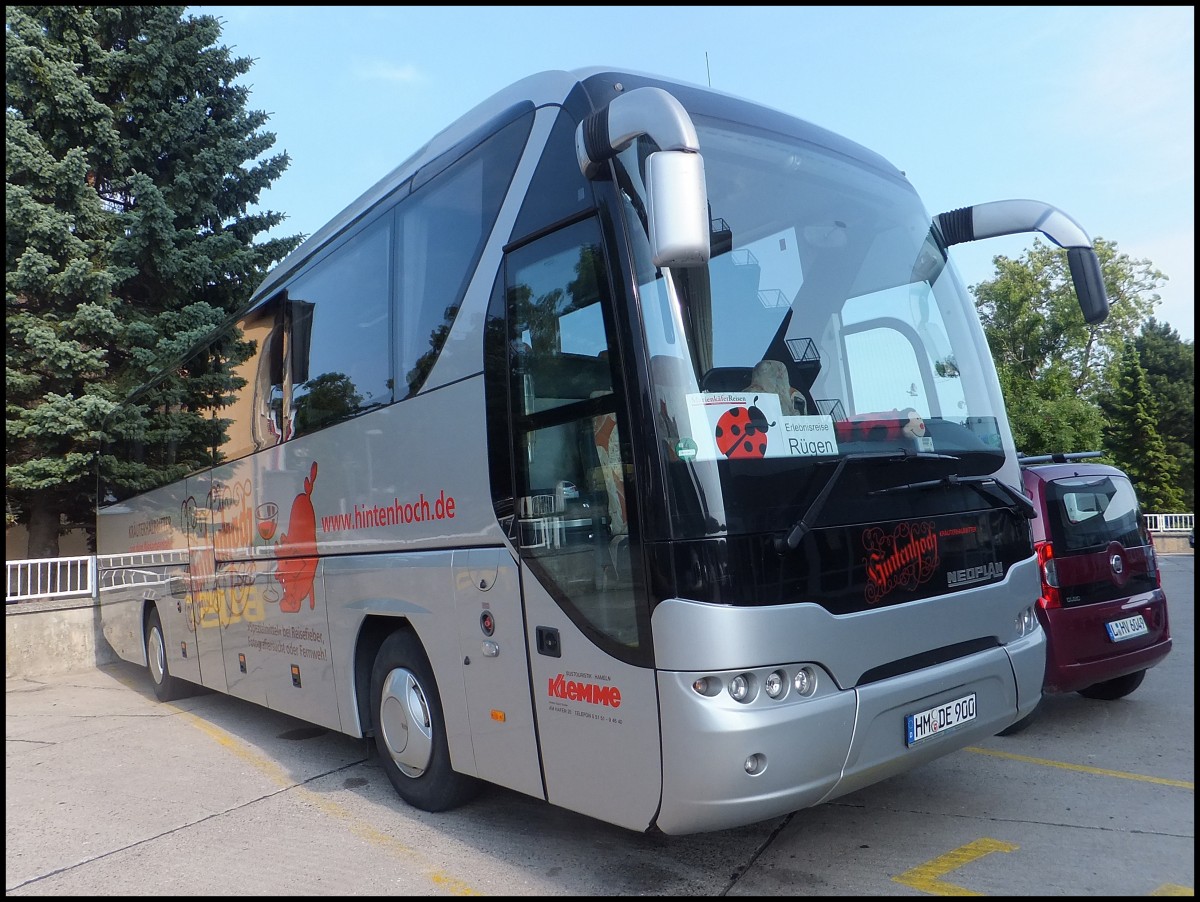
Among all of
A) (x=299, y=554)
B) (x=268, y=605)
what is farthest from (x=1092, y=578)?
(x=268, y=605)

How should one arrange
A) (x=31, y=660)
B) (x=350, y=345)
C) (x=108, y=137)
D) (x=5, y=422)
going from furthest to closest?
(x=108, y=137) < (x=5, y=422) < (x=31, y=660) < (x=350, y=345)

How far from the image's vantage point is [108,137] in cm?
1669

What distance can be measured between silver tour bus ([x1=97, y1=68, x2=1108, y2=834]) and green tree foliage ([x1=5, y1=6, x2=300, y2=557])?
10.5 m

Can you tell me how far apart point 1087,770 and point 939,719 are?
219 centimetres

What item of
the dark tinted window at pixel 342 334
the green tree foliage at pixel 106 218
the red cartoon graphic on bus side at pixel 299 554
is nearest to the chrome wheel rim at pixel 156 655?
the red cartoon graphic on bus side at pixel 299 554

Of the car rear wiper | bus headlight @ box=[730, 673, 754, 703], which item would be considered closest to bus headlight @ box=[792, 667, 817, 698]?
bus headlight @ box=[730, 673, 754, 703]

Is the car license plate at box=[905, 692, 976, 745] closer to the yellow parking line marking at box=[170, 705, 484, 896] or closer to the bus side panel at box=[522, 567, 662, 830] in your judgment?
the bus side panel at box=[522, 567, 662, 830]

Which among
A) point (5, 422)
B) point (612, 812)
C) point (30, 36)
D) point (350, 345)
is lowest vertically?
point (612, 812)

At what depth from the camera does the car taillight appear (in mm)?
5941

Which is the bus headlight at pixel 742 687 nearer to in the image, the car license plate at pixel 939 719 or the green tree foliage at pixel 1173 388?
the car license plate at pixel 939 719

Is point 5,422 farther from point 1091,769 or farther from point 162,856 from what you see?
point 1091,769

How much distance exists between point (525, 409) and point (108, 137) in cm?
1592

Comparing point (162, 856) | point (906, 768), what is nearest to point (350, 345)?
point (162, 856)

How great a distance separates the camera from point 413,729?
208 inches
